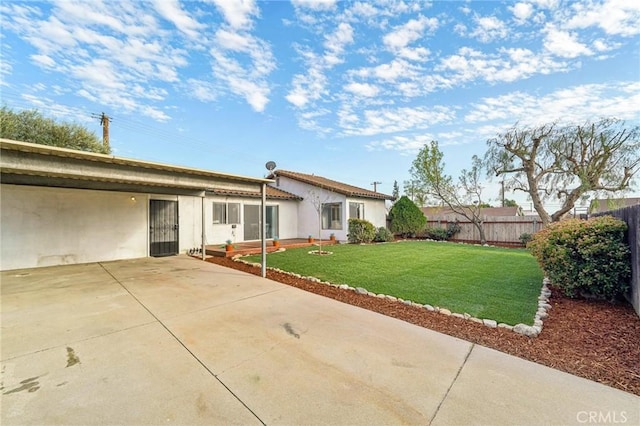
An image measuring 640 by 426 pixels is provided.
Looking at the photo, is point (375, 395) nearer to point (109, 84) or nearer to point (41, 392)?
point (41, 392)

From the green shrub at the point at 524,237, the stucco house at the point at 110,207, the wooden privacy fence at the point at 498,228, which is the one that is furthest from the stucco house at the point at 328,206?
the green shrub at the point at 524,237

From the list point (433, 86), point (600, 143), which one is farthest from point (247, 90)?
point (600, 143)

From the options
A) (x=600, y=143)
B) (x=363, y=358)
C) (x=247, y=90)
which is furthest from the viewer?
(x=600, y=143)

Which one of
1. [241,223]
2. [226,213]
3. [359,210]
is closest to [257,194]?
[241,223]

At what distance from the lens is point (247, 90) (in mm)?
11664

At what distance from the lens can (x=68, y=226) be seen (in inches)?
354

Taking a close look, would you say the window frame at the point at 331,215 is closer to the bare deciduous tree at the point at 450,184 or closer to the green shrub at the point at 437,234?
the bare deciduous tree at the point at 450,184

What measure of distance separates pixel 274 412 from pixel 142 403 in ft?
3.79

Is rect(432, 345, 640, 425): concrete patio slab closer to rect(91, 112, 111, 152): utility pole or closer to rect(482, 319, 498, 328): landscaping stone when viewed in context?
rect(482, 319, 498, 328): landscaping stone

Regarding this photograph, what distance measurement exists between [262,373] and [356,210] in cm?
1311

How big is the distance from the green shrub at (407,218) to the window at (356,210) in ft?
9.56

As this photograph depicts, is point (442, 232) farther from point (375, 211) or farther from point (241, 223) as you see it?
point (241, 223)

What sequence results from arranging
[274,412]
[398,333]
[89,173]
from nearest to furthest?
[274,412]
[398,333]
[89,173]

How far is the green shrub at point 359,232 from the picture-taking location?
14.2 meters
